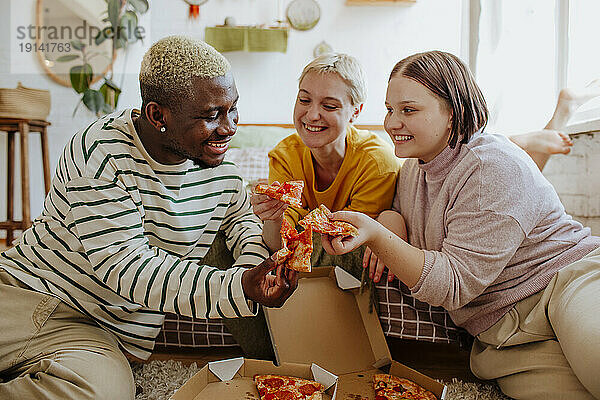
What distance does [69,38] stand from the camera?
411 cm

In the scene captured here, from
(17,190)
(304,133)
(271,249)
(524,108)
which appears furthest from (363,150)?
(17,190)

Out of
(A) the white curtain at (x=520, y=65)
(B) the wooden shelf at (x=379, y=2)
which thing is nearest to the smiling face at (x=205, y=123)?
(A) the white curtain at (x=520, y=65)

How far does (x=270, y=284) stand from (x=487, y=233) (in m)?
0.50

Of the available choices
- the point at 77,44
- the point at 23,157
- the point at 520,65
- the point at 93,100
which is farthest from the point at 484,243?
the point at 77,44

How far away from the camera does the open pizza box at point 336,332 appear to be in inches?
51.6

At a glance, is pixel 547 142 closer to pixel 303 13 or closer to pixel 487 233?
pixel 487 233

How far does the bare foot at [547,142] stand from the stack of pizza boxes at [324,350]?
1.13 metres

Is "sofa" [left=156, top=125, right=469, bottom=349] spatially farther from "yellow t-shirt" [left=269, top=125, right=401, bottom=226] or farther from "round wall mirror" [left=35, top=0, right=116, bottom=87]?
"round wall mirror" [left=35, top=0, right=116, bottom=87]

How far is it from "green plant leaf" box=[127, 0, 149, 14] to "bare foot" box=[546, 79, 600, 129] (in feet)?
9.84

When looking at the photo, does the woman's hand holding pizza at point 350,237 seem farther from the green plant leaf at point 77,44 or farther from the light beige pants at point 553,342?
the green plant leaf at point 77,44

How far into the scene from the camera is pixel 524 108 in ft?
9.32

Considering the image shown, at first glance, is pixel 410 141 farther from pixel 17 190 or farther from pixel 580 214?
pixel 17 190

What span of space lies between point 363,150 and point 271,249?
0.50m

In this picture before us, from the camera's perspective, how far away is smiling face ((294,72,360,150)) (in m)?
1.69
